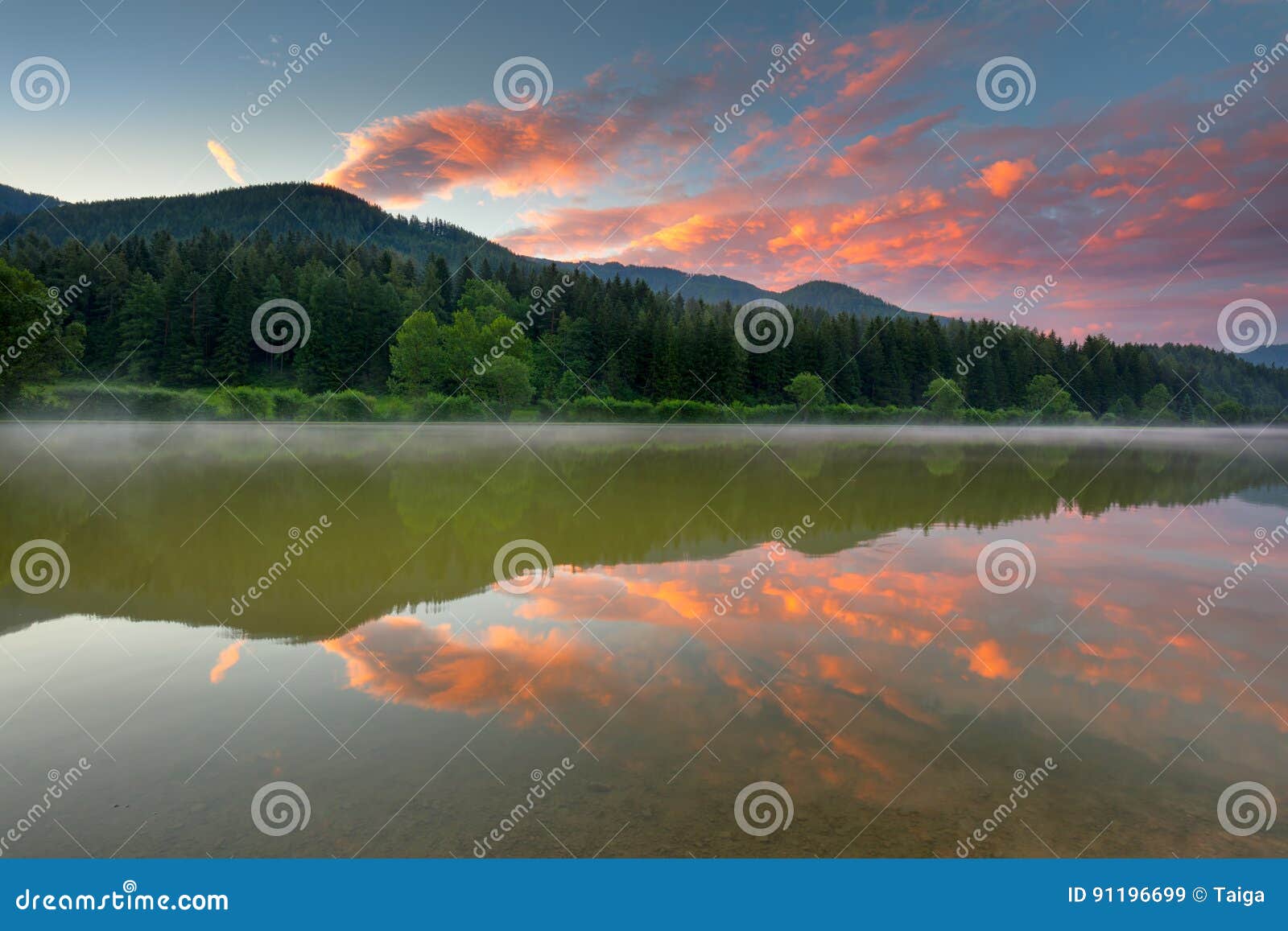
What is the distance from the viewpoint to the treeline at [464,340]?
7900 cm

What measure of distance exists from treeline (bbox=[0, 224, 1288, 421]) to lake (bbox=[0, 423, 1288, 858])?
5788cm

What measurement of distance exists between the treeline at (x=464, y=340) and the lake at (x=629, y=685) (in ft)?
190

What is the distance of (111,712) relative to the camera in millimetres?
5617

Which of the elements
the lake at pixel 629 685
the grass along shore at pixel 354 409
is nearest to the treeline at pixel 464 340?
the grass along shore at pixel 354 409

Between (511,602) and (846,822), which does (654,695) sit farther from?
(511,602)

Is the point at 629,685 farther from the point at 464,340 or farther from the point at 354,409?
the point at 464,340

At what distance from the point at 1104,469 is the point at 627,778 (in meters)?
33.9

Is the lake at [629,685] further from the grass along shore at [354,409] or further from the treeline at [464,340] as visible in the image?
the treeline at [464,340]

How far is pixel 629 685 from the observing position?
20.9 feet

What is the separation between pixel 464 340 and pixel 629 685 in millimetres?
71545

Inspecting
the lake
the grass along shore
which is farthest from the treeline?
the lake

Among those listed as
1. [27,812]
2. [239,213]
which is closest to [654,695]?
[27,812]

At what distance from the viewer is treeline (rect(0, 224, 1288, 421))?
79000 mm

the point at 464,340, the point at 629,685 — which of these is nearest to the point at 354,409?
the point at 464,340
